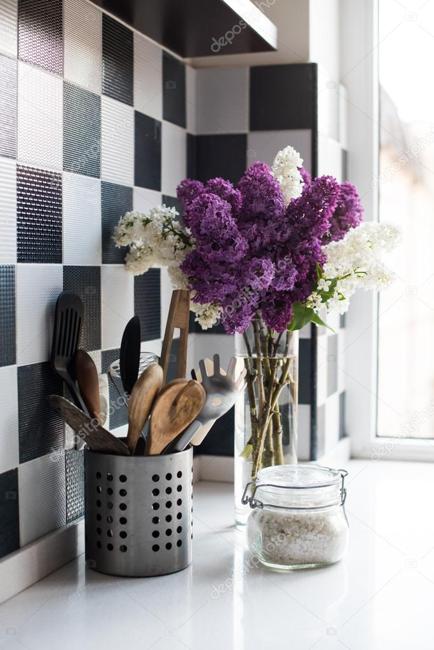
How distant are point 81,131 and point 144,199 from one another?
22 centimetres

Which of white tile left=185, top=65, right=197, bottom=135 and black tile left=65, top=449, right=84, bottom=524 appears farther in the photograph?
white tile left=185, top=65, right=197, bottom=135

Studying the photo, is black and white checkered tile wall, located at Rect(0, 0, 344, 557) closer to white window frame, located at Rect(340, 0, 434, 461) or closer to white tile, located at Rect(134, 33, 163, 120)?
white tile, located at Rect(134, 33, 163, 120)

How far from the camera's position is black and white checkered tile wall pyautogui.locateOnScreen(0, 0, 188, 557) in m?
1.03

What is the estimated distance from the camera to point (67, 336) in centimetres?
113

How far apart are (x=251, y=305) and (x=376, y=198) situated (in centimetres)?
70

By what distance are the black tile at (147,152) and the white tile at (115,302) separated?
15 cm

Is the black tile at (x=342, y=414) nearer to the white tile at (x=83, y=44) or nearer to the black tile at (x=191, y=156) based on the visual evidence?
the black tile at (x=191, y=156)

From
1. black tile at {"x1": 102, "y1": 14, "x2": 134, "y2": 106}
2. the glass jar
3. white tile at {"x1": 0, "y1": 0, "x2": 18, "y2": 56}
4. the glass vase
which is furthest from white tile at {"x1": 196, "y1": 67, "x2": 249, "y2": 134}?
the glass jar

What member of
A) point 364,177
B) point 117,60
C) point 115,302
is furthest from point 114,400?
point 364,177

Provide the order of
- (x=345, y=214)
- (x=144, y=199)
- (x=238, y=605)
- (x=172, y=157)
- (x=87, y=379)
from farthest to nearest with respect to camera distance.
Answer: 1. (x=172, y=157)
2. (x=144, y=199)
3. (x=345, y=214)
4. (x=87, y=379)
5. (x=238, y=605)

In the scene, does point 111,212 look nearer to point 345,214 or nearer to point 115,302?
point 115,302

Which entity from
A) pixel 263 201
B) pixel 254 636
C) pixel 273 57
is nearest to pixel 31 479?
A: pixel 254 636

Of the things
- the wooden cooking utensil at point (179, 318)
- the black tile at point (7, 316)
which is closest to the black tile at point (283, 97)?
the wooden cooking utensil at point (179, 318)

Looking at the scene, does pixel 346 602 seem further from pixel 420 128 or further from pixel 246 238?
pixel 420 128
